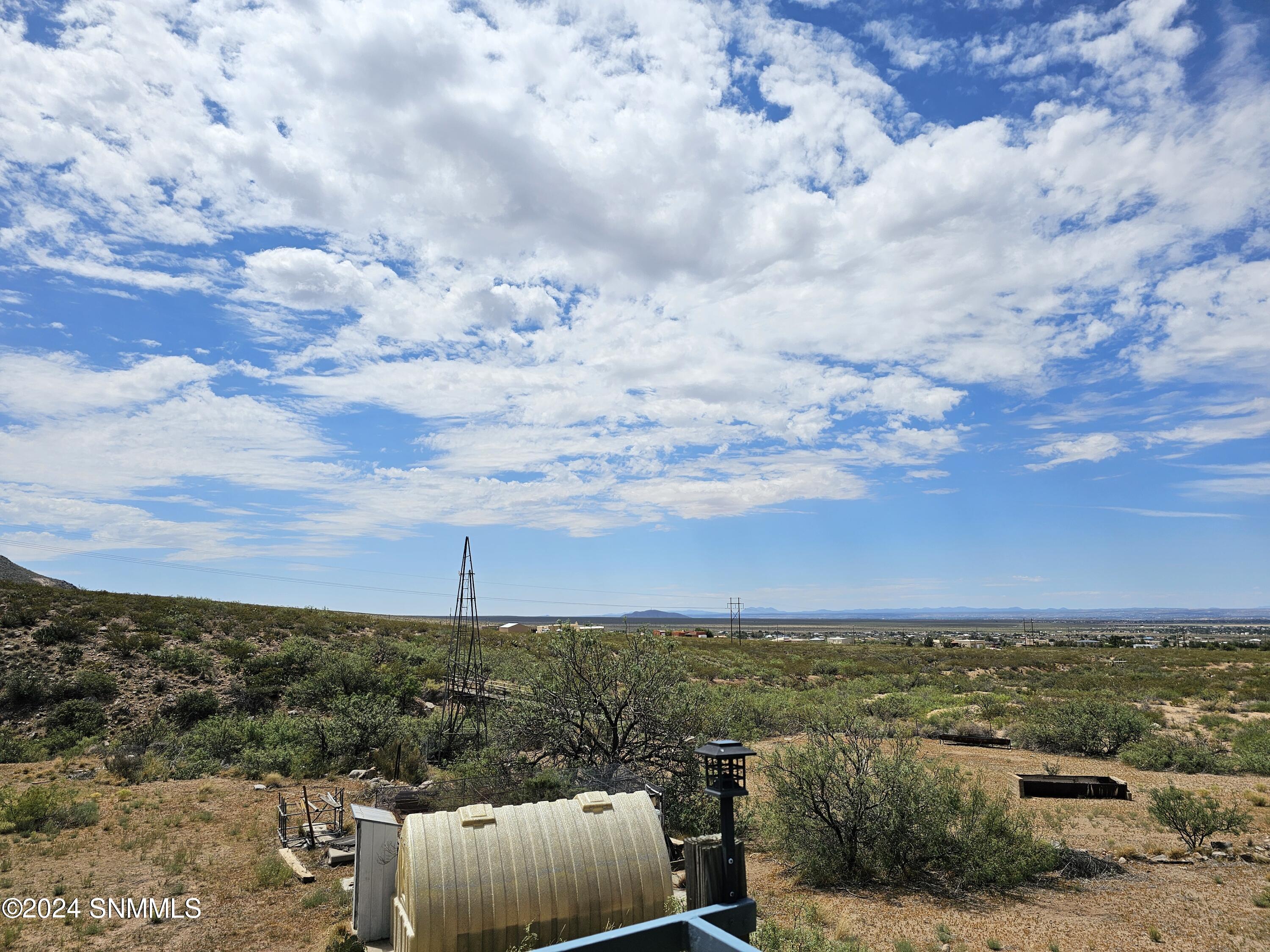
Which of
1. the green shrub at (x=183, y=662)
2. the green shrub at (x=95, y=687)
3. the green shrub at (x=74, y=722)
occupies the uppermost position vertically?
the green shrub at (x=183, y=662)

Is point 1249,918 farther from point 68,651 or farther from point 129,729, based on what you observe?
point 68,651

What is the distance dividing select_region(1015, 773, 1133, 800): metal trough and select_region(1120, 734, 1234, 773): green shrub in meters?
3.68

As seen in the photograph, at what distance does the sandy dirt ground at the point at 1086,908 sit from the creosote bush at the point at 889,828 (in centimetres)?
48

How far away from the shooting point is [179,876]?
1221 cm

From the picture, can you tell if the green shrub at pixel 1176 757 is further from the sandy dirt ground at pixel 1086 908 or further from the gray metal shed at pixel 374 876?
the gray metal shed at pixel 374 876

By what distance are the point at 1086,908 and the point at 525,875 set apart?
8372 millimetres

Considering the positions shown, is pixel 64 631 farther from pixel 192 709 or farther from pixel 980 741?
pixel 980 741

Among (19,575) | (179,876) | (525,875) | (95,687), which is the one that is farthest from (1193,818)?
(19,575)

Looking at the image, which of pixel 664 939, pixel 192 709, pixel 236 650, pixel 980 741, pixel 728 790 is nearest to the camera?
Answer: pixel 664 939

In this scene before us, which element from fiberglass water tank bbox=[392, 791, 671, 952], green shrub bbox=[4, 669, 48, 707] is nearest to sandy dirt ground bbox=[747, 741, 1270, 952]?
fiberglass water tank bbox=[392, 791, 671, 952]

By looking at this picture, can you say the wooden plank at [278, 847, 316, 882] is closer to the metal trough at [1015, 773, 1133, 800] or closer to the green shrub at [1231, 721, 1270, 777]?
the metal trough at [1015, 773, 1133, 800]

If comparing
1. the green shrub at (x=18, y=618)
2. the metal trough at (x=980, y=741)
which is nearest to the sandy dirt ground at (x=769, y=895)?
the metal trough at (x=980, y=741)

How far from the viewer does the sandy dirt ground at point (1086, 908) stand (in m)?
9.05

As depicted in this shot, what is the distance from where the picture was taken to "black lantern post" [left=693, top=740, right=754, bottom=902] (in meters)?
6.99
